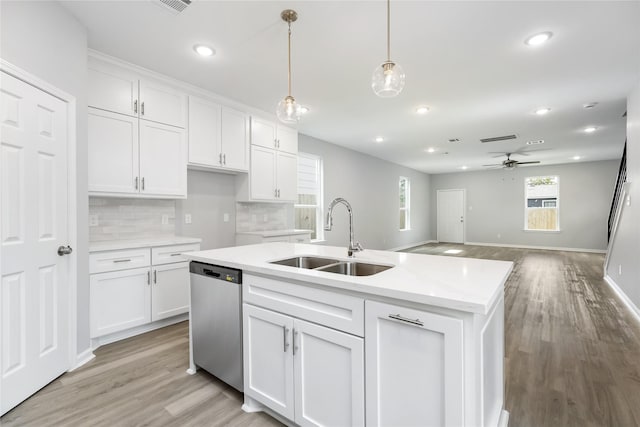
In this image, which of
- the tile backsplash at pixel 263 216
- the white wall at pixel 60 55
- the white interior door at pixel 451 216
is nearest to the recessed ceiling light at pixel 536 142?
the white interior door at pixel 451 216

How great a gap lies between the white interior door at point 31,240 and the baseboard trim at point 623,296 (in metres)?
5.42

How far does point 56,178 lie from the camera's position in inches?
84.4

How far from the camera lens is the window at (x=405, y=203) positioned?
9.27 metres

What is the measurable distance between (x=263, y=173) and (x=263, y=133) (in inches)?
22.3

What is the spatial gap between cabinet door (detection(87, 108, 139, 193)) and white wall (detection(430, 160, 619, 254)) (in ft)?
33.4

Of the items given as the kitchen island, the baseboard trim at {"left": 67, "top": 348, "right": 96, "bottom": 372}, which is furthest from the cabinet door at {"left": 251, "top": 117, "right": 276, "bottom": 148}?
the baseboard trim at {"left": 67, "top": 348, "right": 96, "bottom": 372}

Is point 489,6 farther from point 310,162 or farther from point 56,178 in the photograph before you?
point 310,162

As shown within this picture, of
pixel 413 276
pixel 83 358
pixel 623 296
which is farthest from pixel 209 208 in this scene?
pixel 623 296

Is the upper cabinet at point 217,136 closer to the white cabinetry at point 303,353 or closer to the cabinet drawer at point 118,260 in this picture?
the cabinet drawer at point 118,260

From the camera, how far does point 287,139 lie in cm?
465

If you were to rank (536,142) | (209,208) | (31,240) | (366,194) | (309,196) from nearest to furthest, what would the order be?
(31,240)
(209,208)
(309,196)
(536,142)
(366,194)

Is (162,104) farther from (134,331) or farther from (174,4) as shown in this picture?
(134,331)

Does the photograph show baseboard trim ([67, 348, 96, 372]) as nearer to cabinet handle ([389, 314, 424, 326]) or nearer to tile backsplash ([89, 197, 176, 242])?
tile backsplash ([89, 197, 176, 242])

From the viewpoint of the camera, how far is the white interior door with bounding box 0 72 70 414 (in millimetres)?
1772
